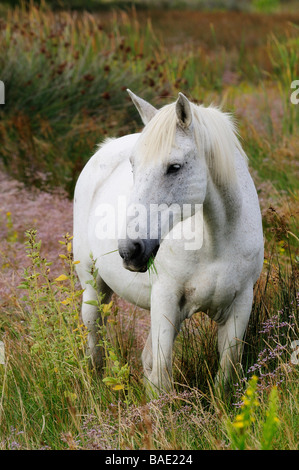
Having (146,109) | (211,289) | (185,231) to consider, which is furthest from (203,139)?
(211,289)

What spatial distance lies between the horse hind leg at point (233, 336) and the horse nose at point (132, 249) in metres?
0.73

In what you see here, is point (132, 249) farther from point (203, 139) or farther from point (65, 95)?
point (65, 95)

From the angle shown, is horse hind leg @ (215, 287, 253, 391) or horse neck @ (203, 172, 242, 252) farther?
horse hind leg @ (215, 287, 253, 391)

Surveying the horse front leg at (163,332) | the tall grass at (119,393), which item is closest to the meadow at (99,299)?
the tall grass at (119,393)

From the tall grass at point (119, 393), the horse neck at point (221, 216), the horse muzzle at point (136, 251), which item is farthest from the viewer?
the horse neck at point (221, 216)

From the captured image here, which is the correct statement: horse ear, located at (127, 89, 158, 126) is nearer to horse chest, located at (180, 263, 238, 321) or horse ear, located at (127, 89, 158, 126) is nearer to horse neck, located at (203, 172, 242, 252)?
horse neck, located at (203, 172, 242, 252)

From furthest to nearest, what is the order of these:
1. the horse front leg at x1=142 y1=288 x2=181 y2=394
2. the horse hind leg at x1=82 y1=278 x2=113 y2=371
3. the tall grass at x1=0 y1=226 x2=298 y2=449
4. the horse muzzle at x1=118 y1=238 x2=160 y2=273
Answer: the horse hind leg at x1=82 y1=278 x2=113 y2=371 → the horse front leg at x1=142 y1=288 x2=181 y2=394 → the tall grass at x1=0 y1=226 x2=298 y2=449 → the horse muzzle at x1=118 y1=238 x2=160 y2=273

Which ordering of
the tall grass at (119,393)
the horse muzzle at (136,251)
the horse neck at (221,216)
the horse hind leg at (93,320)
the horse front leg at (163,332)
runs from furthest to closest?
the horse hind leg at (93,320)
the horse front leg at (163,332)
the horse neck at (221,216)
the tall grass at (119,393)
the horse muzzle at (136,251)

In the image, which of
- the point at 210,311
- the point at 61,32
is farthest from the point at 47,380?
the point at 61,32

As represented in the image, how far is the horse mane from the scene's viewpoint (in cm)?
246

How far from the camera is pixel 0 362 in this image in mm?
3186

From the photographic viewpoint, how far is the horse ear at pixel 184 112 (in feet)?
8.07

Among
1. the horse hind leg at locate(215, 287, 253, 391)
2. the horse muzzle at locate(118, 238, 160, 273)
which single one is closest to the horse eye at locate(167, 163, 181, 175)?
the horse muzzle at locate(118, 238, 160, 273)

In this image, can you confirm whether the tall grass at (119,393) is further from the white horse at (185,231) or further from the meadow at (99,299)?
the white horse at (185,231)
